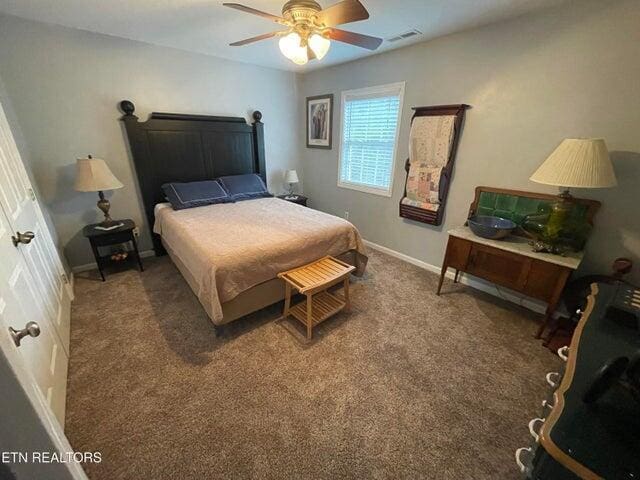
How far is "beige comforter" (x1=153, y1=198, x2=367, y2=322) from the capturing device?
6.12 ft

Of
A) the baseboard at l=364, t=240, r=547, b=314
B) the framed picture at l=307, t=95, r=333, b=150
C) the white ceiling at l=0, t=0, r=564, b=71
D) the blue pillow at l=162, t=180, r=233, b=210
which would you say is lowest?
the baseboard at l=364, t=240, r=547, b=314

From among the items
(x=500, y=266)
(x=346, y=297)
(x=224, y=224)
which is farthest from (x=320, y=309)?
(x=500, y=266)

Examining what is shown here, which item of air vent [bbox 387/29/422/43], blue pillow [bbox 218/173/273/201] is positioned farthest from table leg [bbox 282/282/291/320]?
air vent [bbox 387/29/422/43]

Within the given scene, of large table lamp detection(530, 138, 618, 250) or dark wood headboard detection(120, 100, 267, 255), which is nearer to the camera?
large table lamp detection(530, 138, 618, 250)

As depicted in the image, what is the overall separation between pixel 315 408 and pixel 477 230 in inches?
74.2

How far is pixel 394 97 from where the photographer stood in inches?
118

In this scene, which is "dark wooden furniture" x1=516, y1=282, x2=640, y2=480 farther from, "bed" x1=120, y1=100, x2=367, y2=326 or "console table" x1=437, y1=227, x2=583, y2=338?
"bed" x1=120, y1=100, x2=367, y2=326

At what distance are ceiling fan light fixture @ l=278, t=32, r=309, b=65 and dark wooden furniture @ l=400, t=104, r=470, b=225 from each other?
1.58m

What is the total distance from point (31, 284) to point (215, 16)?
7.68 feet

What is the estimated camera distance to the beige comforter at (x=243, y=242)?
73.5 inches

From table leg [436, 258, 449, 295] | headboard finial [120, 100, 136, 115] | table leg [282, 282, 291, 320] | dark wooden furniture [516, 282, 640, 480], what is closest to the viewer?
dark wooden furniture [516, 282, 640, 480]

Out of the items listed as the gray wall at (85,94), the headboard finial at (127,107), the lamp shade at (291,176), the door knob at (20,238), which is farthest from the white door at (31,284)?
the lamp shade at (291,176)

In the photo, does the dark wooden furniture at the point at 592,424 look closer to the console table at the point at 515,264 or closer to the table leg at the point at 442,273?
the console table at the point at 515,264

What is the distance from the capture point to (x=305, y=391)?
1600 millimetres
